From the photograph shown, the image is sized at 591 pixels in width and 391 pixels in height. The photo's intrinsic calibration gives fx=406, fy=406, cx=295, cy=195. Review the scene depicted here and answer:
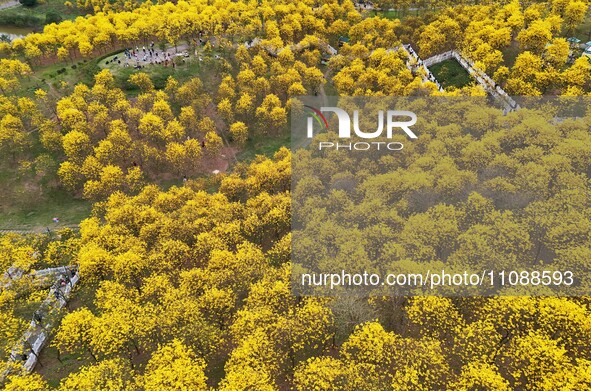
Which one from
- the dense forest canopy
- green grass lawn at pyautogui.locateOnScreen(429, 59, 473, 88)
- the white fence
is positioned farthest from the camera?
green grass lawn at pyautogui.locateOnScreen(429, 59, 473, 88)

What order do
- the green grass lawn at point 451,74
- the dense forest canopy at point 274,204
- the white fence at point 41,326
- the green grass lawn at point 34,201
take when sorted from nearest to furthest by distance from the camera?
the dense forest canopy at point 274,204 < the white fence at point 41,326 < the green grass lawn at point 34,201 < the green grass lawn at point 451,74

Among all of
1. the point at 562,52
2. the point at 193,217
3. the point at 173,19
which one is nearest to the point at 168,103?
A: the point at 173,19

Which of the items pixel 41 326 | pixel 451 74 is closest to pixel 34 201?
pixel 41 326

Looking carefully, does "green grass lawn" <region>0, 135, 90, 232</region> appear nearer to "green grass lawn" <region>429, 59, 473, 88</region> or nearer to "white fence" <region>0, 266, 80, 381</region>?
"white fence" <region>0, 266, 80, 381</region>

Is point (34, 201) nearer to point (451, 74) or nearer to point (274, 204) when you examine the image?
point (274, 204)

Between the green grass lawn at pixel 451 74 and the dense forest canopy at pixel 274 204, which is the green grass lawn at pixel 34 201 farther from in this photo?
the green grass lawn at pixel 451 74

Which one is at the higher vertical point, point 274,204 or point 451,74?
point 451,74

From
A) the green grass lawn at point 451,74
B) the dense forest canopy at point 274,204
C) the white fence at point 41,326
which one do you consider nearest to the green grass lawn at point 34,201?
the dense forest canopy at point 274,204

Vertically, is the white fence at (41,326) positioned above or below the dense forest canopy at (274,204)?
below

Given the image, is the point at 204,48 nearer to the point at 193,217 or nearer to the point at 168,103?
the point at 168,103

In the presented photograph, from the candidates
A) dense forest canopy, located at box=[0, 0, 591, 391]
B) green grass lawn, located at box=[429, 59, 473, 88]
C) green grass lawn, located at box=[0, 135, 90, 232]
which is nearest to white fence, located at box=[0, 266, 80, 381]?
dense forest canopy, located at box=[0, 0, 591, 391]
